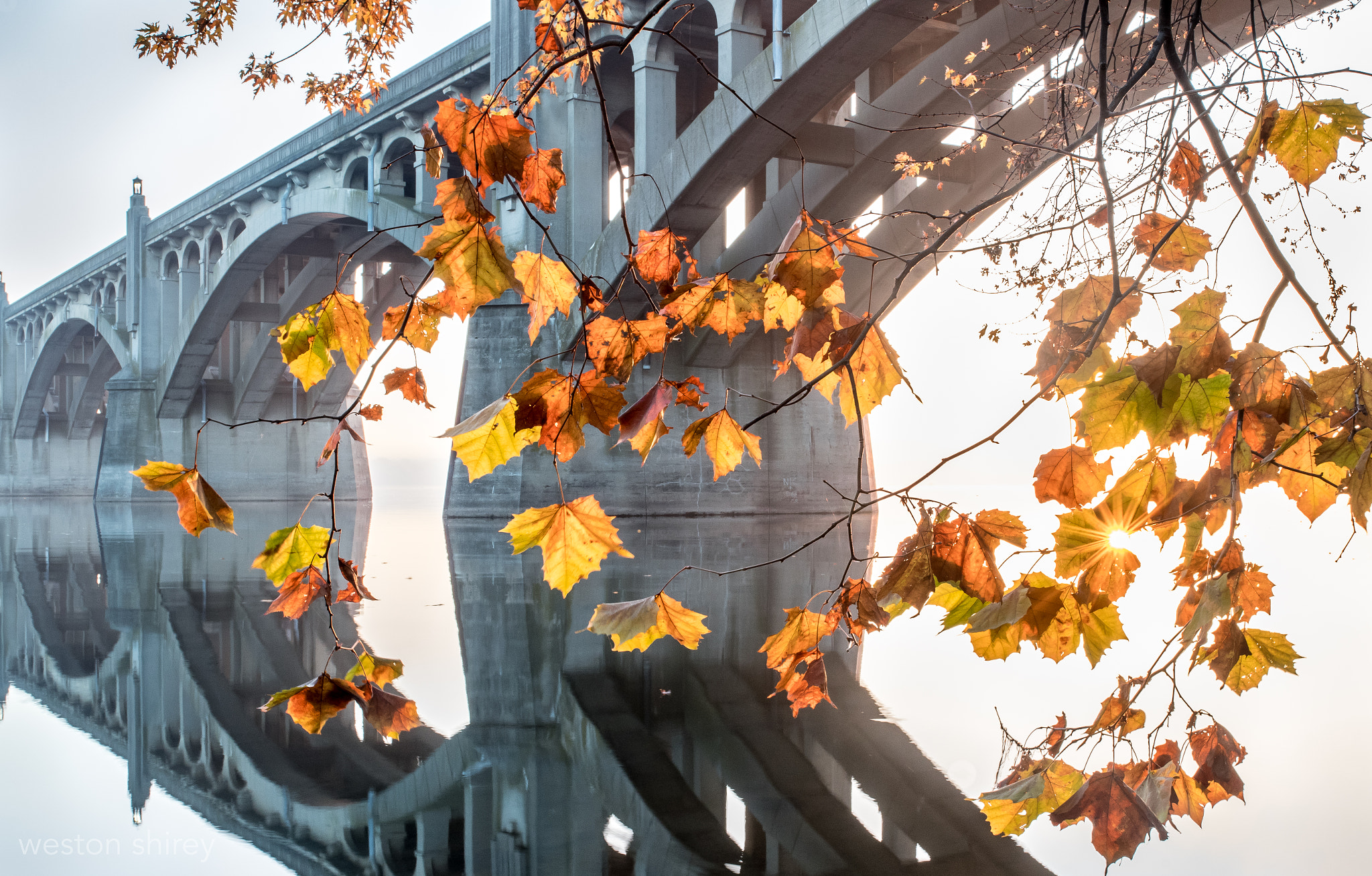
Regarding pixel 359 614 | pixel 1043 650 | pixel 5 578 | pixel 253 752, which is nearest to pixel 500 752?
pixel 253 752

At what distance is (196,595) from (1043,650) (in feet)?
37.0

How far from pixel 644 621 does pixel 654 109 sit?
17.2m

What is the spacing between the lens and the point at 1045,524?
21.5 metres

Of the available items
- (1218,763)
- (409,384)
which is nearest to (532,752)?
(409,384)

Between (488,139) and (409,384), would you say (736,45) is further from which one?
(488,139)

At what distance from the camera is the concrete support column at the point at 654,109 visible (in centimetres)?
1767

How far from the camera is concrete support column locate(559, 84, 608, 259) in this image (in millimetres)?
19906

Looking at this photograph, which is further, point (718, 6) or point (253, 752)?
point (718, 6)

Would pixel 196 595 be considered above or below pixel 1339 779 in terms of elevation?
above

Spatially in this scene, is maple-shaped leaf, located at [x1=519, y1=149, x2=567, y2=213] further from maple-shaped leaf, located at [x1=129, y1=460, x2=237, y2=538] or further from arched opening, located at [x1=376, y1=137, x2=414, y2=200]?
arched opening, located at [x1=376, y1=137, x2=414, y2=200]

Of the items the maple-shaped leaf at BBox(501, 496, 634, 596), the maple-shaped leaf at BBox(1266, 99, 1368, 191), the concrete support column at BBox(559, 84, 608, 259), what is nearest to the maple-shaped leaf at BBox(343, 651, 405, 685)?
the maple-shaped leaf at BBox(501, 496, 634, 596)

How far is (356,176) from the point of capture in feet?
98.9

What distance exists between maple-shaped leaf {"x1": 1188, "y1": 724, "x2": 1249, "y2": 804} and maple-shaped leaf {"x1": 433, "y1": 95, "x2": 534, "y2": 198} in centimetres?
148

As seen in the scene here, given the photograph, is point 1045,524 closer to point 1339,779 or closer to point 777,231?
point 777,231
